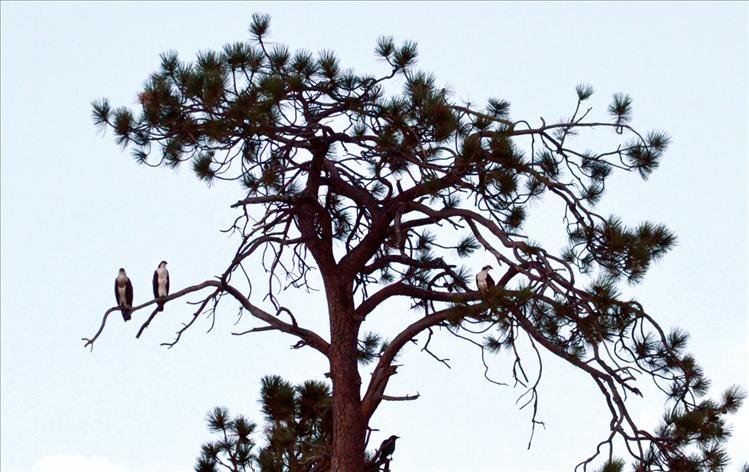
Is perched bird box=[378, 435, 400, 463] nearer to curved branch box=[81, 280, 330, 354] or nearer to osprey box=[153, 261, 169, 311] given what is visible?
curved branch box=[81, 280, 330, 354]

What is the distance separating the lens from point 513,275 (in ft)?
26.0

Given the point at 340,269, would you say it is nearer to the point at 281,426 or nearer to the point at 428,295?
the point at 428,295

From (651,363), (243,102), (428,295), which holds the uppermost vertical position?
(243,102)

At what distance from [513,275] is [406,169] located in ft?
3.41

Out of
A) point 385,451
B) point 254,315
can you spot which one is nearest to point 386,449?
point 385,451

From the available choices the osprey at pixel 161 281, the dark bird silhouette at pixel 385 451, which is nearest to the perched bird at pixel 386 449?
the dark bird silhouette at pixel 385 451

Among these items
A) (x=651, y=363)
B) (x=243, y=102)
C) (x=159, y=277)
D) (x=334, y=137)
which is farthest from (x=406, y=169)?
(x=159, y=277)

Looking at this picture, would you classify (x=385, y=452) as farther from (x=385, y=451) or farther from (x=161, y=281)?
(x=161, y=281)

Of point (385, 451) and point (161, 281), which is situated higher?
point (161, 281)

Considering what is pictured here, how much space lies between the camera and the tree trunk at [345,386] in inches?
331

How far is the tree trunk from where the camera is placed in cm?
841

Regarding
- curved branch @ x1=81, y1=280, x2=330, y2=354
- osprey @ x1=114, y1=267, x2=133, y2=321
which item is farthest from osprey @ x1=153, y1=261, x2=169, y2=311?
curved branch @ x1=81, y1=280, x2=330, y2=354

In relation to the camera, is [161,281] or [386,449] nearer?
[386,449]

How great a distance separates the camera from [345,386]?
8.54 meters
